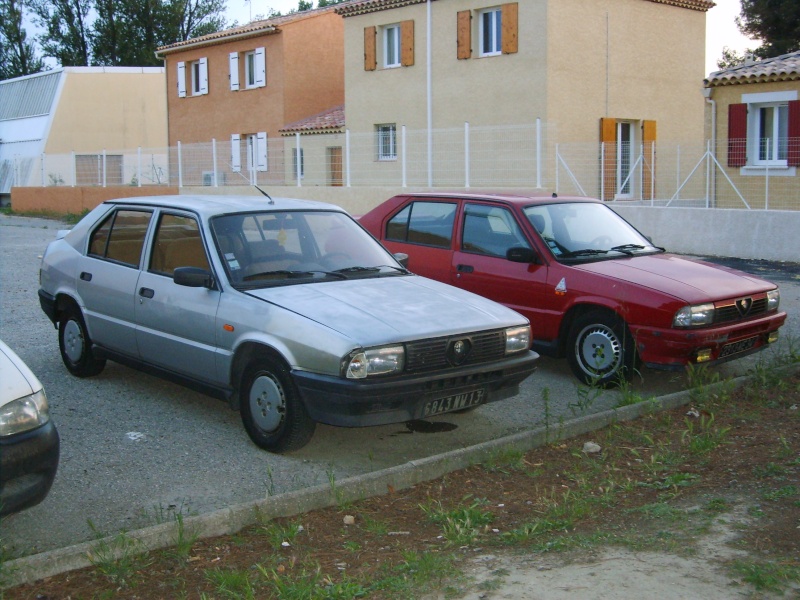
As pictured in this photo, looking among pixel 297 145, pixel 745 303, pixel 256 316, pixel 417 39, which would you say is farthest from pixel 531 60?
pixel 256 316

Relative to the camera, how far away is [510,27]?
85.5 ft

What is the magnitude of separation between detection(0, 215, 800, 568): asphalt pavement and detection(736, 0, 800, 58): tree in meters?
31.1

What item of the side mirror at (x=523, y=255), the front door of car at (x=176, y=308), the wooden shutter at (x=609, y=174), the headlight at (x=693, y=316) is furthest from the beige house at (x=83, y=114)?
the headlight at (x=693, y=316)

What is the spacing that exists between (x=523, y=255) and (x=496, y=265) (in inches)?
15.7

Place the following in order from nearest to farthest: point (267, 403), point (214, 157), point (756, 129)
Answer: point (267, 403), point (756, 129), point (214, 157)

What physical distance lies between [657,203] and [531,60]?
6.01 m

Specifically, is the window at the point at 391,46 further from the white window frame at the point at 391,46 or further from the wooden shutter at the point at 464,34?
the wooden shutter at the point at 464,34

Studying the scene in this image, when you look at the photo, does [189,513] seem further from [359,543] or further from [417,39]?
[417,39]

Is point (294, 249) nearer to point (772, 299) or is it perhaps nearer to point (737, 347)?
point (737, 347)

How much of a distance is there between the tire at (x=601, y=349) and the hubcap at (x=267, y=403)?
2.80m

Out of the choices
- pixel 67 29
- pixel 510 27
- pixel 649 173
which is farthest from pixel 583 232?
pixel 67 29

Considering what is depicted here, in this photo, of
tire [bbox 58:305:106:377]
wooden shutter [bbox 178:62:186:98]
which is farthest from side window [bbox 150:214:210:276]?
wooden shutter [bbox 178:62:186:98]

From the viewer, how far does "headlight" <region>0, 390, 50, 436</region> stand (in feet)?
14.9

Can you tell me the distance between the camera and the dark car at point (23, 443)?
14.8ft
